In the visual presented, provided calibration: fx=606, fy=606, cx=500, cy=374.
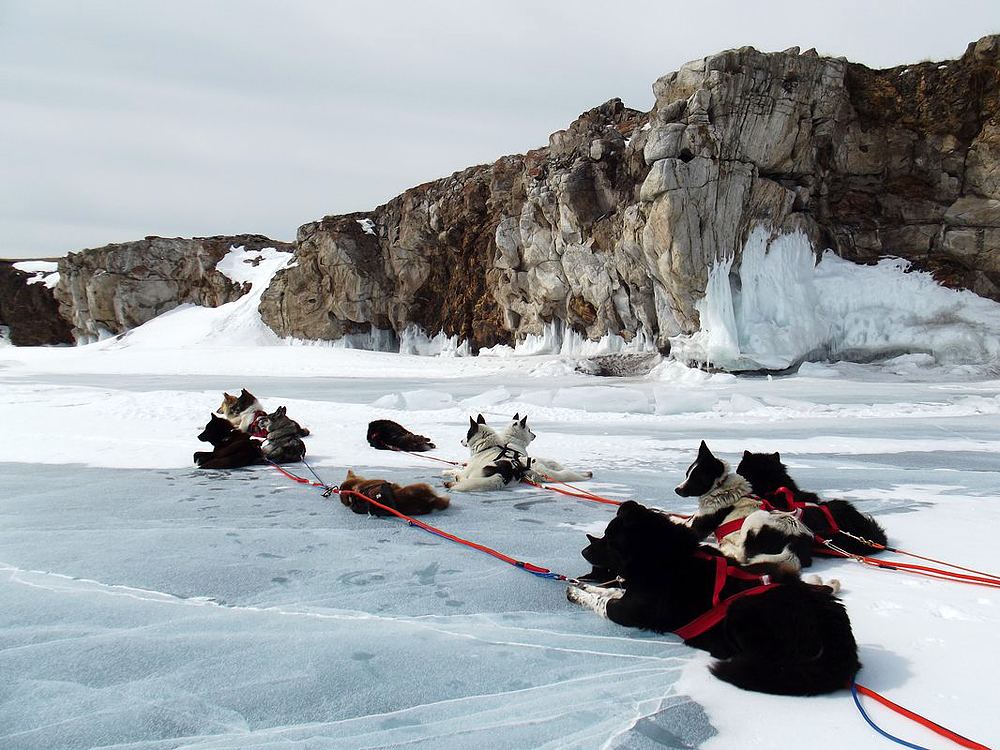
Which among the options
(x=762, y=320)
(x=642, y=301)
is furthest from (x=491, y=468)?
(x=642, y=301)

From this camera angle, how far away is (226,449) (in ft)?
23.6

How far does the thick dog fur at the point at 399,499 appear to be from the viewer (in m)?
4.77

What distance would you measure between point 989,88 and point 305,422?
2718 centimetres

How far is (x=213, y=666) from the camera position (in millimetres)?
2309

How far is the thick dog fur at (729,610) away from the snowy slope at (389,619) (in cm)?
8

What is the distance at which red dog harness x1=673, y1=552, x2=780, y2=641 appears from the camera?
95.8 inches

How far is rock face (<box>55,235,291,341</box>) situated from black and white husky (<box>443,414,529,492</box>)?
1832 inches

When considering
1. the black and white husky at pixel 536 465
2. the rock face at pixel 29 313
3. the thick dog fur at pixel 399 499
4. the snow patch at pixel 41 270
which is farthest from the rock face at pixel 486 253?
the snow patch at pixel 41 270

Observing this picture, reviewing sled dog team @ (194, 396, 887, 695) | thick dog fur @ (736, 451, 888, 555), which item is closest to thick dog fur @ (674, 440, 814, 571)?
sled dog team @ (194, 396, 887, 695)

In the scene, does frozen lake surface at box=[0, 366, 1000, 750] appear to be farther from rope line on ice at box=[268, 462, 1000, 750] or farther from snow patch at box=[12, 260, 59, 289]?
snow patch at box=[12, 260, 59, 289]

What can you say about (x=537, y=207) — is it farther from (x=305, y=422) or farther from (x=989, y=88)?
(x=305, y=422)

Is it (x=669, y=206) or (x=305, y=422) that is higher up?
(x=669, y=206)

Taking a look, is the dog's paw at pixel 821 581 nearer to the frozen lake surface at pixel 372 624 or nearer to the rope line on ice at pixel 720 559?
the frozen lake surface at pixel 372 624

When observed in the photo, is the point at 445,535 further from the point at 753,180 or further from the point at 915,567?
the point at 753,180
